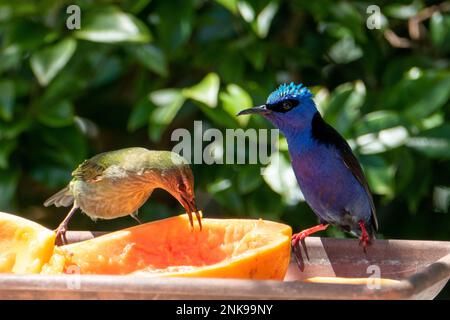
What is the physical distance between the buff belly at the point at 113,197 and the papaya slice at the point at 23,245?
0.93 meters

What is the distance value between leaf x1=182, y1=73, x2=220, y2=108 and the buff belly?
0.95m

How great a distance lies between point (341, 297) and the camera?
1978 mm

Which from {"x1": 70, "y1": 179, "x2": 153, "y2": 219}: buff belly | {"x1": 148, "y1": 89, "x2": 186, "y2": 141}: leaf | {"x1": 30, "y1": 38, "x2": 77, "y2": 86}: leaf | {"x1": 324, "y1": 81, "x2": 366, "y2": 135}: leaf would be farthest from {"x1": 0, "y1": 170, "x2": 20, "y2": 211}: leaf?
{"x1": 324, "y1": 81, "x2": 366, "y2": 135}: leaf

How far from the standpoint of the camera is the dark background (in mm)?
4414

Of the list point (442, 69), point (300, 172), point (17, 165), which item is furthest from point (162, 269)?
point (442, 69)

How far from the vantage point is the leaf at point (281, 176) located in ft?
14.0

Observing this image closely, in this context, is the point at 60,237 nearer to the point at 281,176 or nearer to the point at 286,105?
the point at 286,105

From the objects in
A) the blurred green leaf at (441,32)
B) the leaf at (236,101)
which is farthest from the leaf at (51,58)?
the blurred green leaf at (441,32)

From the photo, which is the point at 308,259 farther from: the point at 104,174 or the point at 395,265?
the point at 104,174

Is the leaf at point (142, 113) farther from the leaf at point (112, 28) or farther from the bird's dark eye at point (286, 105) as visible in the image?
the bird's dark eye at point (286, 105)

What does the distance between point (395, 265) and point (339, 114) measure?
1.89 metres

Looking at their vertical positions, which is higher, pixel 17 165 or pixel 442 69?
pixel 442 69

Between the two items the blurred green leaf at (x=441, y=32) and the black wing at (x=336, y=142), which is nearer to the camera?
the black wing at (x=336, y=142)

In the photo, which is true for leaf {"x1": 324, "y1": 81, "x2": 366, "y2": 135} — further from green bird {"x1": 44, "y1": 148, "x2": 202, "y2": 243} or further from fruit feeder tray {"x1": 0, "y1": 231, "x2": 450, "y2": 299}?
fruit feeder tray {"x1": 0, "y1": 231, "x2": 450, "y2": 299}
